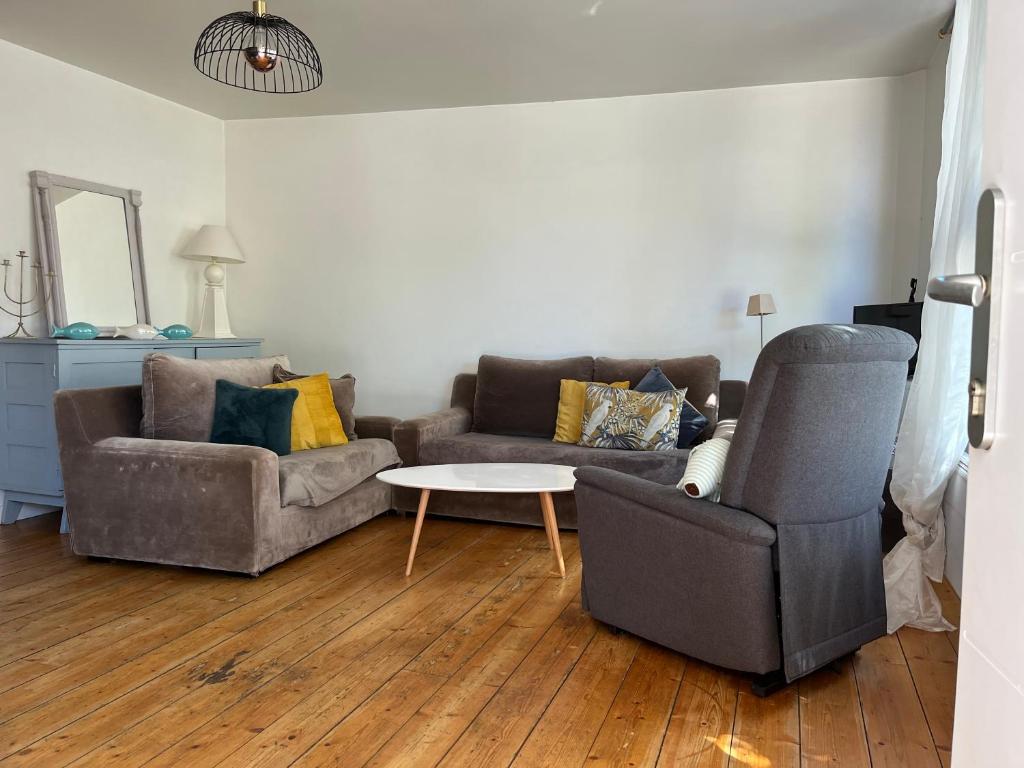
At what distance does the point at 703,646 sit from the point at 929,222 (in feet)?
9.83

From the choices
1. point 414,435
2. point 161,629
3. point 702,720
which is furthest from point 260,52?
point 702,720

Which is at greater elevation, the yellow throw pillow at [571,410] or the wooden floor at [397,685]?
the yellow throw pillow at [571,410]

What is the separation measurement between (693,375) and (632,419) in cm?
51

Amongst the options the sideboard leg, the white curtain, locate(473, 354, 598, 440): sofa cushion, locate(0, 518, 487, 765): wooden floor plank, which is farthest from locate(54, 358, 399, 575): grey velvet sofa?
the white curtain

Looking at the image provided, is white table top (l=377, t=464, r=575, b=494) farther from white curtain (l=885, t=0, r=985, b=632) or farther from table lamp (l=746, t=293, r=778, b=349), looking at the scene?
table lamp (l=746, t=293, r=778, b=349)

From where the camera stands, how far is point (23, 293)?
447cm

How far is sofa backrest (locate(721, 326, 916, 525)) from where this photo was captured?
7.11 ft

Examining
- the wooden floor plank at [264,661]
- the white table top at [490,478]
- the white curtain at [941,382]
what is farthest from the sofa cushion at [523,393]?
the white curtain at [941,382]

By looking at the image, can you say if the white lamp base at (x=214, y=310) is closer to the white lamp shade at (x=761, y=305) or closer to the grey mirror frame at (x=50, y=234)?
the grey mirror frame at (x=50, y=234)

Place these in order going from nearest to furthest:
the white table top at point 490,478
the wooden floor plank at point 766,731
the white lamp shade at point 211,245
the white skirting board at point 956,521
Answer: the wooden floor plank at point 766,731 < the white skirting board at point 956,521 < the white table top at point 490,478 < the white lamp shade at point 211,245

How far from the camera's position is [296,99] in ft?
17.5

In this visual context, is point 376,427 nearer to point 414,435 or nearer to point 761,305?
point 414,435

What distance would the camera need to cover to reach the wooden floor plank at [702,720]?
78.5 inches

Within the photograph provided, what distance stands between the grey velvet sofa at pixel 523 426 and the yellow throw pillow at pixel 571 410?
8 centimetres
